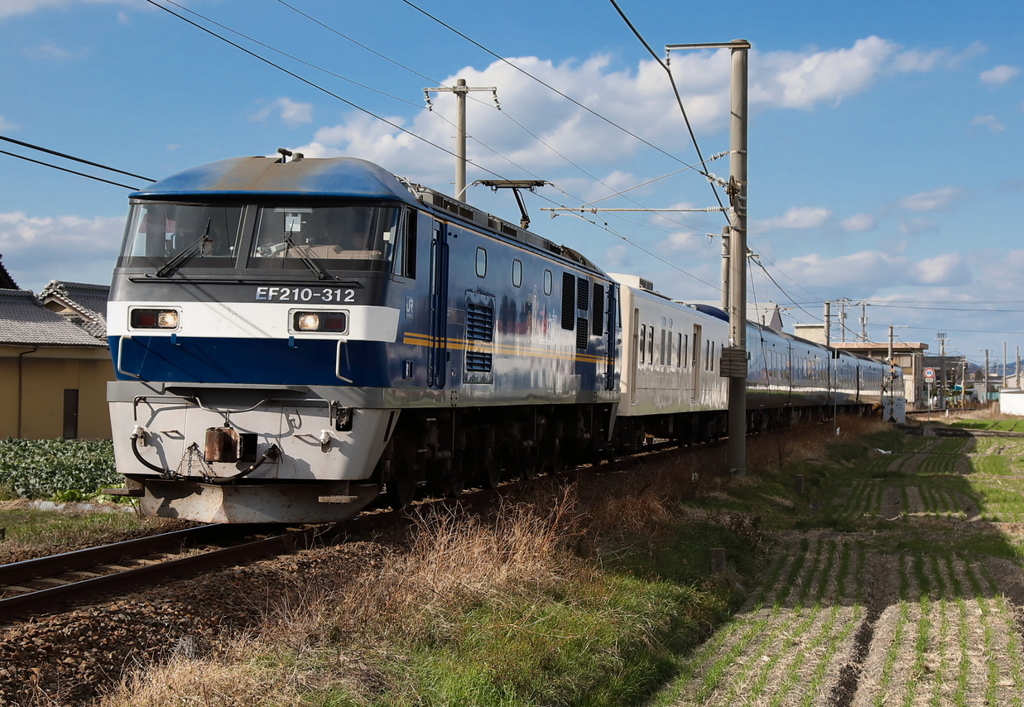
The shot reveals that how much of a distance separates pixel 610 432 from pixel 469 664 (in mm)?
12424

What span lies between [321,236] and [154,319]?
170cm

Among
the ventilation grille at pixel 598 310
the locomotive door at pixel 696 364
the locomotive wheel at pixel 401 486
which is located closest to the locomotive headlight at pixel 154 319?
the locomotive wheel at pixel 401 486

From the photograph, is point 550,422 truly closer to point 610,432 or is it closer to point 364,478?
point 610,432

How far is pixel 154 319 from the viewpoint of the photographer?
9836mm

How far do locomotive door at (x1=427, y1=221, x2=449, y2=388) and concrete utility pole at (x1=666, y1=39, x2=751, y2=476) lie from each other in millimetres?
9319

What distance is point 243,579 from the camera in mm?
8375

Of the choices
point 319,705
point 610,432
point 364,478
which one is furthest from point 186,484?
point 610,432

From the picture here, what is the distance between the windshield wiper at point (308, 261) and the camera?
9.70 m

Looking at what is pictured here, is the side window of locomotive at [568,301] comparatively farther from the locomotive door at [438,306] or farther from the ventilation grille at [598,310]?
the locomotive door at [438,306]

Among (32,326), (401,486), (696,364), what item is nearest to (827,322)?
(696,364)

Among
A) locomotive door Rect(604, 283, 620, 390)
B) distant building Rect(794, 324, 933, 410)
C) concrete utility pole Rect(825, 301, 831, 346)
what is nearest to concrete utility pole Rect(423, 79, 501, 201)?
locomotive door Rect(604, 283, 620, 390)

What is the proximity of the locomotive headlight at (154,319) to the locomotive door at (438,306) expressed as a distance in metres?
2.53

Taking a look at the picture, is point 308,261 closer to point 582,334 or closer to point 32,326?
point 582,334

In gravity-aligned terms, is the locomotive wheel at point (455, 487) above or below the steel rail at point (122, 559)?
above
